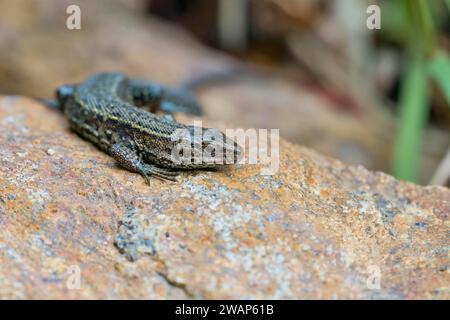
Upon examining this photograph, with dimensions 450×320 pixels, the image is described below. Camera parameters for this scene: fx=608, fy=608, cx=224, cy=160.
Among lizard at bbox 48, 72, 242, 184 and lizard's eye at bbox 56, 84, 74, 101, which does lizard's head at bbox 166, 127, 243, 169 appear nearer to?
lizard at bbox 48, 72, 242, 184

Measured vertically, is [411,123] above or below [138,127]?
below

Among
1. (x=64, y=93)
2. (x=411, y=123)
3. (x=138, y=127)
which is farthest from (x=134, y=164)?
(x=411, y=123)

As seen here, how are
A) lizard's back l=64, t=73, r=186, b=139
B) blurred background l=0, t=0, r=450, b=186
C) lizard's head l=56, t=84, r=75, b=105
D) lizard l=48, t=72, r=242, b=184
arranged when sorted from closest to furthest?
lizard l=48, t=72, r=242, b=184 → lizard's back l=64, t=73, r=186, b=139 → lizard's head l=56, t=84, r=75, b=105 → blurred background l=0, t=0, r=450, b=186

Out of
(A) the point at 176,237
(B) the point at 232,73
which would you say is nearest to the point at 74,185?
(A) the point at 176,237

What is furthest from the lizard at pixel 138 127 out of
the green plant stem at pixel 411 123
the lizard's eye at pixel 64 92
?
the green plant stem at pixel 411 123

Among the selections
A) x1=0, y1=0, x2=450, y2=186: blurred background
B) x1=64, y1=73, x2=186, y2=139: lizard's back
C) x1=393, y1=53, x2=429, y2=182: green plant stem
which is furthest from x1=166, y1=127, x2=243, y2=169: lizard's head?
x1=0, y1=0, x2=450, y2=186: blurred background

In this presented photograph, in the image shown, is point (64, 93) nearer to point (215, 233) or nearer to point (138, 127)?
point (138, 127)
